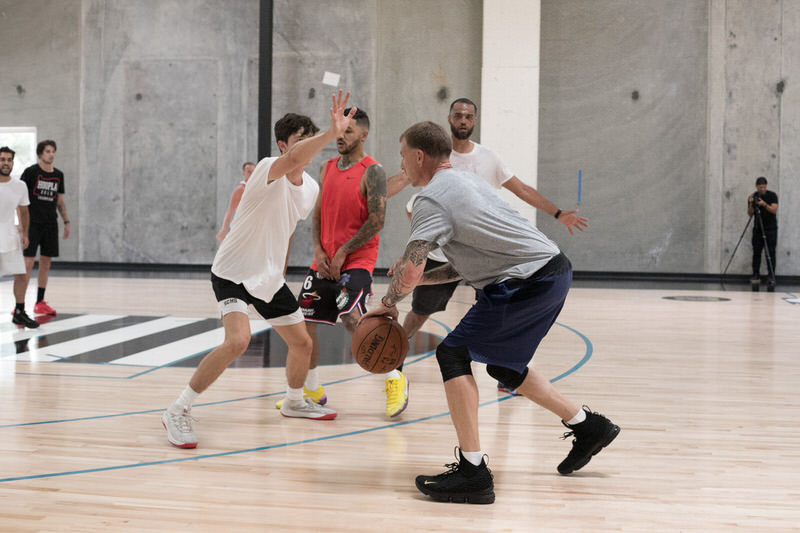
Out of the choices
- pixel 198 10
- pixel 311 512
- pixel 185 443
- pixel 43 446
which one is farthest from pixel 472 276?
pixel 198 10

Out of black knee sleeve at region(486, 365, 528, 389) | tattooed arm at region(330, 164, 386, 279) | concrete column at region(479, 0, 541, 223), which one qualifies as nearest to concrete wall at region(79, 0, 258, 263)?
concrete column at region(479, 0, 541, 223)

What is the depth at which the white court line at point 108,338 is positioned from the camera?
6031 millimetres

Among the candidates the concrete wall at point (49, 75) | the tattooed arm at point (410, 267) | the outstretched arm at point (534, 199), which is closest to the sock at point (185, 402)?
the tattooed arm at point (410, 267)

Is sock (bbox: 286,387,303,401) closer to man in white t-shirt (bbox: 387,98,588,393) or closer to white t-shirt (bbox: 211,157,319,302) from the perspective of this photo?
white t-shirt (bbox: 211,157,319,302)

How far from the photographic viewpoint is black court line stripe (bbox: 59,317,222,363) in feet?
19.1

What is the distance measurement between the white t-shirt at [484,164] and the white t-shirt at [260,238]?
5.20 feet

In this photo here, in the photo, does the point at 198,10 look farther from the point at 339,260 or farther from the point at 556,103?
the point at 339,260

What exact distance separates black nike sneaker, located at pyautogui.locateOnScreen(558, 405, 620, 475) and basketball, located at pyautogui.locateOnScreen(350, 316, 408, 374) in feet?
2.38

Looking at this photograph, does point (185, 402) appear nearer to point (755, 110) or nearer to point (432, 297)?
point (432, 297)

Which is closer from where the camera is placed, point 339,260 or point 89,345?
point 339,260

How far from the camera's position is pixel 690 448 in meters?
3.70

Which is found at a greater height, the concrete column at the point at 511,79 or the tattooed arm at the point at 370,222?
the concrete column at the point at 511,79

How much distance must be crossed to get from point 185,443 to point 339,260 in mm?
1289

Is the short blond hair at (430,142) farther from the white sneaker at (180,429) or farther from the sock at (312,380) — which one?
the sock at (312,380)
